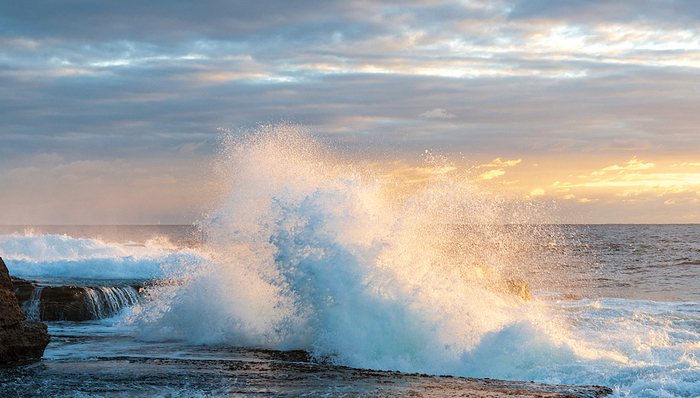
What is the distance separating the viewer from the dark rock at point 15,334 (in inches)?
290

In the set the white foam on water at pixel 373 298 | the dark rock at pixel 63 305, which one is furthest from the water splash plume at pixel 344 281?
the dark rock at pixel 63 305

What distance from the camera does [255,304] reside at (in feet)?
33.2

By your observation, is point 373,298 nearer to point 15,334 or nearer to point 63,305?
point 15,334

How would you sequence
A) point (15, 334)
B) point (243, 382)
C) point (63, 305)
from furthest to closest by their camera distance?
point (63, 305) → point (15, 334) → point (243, 382)

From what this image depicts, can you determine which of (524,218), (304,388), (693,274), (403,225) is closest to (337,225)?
(403,225)

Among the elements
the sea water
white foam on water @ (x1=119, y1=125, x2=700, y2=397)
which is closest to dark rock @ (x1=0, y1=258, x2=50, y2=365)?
the sea water

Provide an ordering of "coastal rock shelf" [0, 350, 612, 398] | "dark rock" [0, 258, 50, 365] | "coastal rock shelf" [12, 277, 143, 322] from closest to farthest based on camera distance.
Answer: "coastal rock shelf" [0, 350, 612, 398], "dark rock" [0, 258, 50, 365], "coastal rock shelf" [12, 277, 143, 322]

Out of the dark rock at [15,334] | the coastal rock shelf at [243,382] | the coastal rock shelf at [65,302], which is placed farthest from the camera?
the coastal rock shelf at [65,302]

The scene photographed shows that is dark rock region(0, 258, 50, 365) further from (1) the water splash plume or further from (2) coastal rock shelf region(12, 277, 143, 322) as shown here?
(2) coastal rock shelf region(12, 277, 143, 322)

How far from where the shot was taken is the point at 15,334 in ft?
24.4

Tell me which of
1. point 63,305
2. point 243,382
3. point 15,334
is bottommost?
point 243,382

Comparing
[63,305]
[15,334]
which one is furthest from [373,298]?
[63,305]

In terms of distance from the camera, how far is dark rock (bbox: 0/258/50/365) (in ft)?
24.2

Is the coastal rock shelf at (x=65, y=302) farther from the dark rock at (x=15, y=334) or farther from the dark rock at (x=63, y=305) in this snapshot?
the dark rock at (x=15, y=334)
